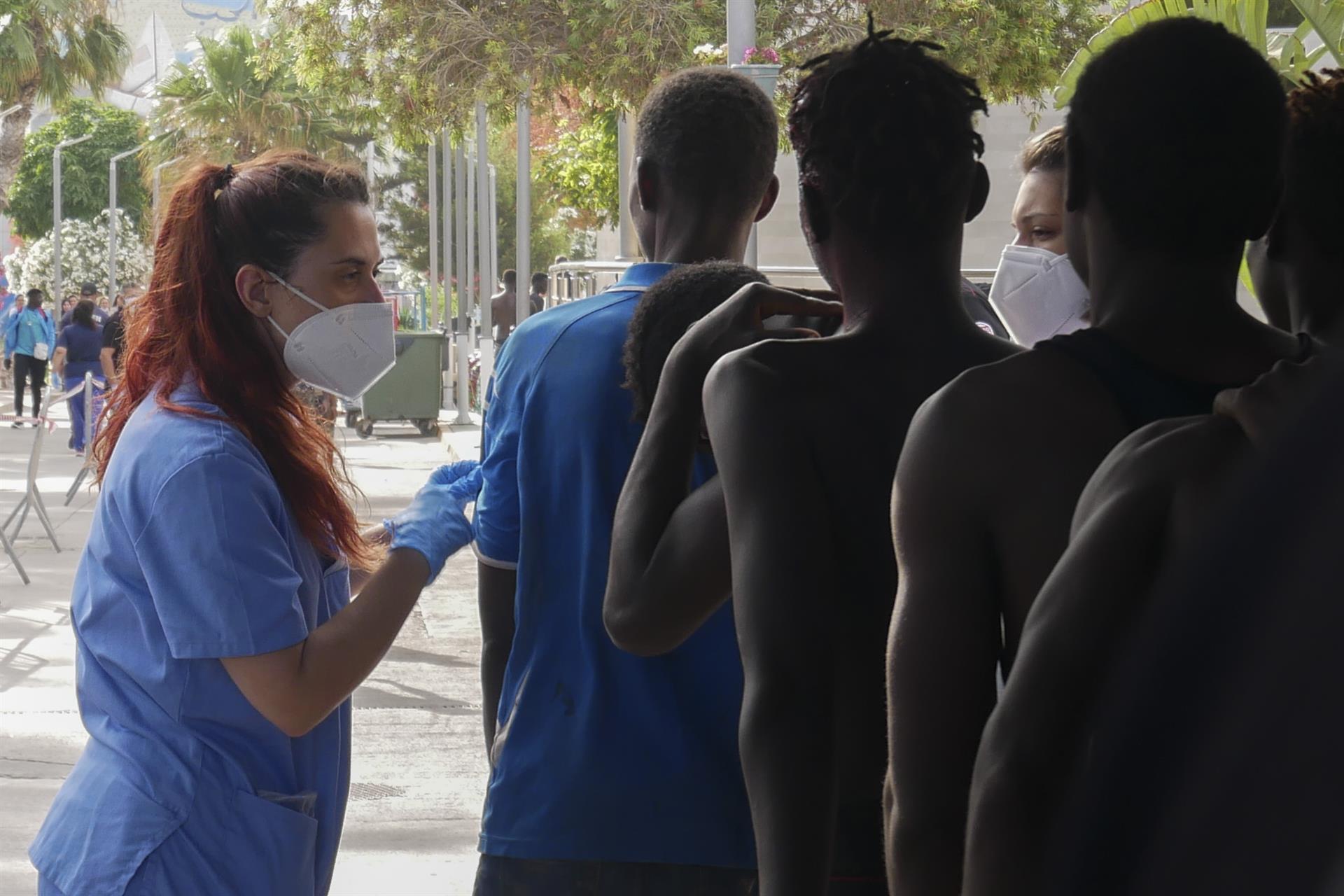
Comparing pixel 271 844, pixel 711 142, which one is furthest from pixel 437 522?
pixel 711 142

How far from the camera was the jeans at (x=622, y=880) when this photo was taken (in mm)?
2393

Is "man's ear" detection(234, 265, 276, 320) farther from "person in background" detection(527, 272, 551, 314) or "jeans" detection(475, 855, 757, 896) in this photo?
"person in background" detection(527, 272, 551, 314)

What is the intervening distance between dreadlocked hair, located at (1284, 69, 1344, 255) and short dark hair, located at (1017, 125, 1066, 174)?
1.57 meters

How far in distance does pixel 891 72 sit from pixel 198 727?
Result: 130 cm

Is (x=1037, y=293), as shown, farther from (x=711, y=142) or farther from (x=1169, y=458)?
(x=1169, y=458)

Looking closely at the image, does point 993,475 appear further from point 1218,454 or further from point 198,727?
point 198,727

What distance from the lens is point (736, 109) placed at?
2695 millimetres

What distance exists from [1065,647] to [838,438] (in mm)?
596

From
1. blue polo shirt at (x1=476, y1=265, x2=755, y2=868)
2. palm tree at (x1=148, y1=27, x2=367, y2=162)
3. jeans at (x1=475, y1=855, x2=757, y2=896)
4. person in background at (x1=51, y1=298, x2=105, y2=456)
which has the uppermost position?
palm tree at (x1=148, y1=27, x2=367, y2=162)

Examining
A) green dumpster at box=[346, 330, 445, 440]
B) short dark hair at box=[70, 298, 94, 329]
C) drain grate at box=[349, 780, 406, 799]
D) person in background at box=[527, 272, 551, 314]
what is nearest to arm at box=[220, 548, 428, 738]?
drain grate at box=[349, 780, 406, 799]

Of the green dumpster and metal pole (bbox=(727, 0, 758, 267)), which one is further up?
metal pole (bbox=(727, 0, 758, 267))

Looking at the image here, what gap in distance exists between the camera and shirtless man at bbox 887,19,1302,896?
152 cm

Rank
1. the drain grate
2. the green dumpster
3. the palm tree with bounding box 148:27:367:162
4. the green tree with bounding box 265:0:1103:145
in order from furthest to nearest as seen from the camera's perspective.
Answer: the palm tree with bounding box 148:27:367:162 < the green dumpster < the green tree with bounding box 265:0:1103:145 < the drain grate

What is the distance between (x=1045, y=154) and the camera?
132 inches
